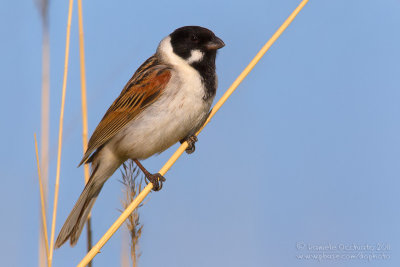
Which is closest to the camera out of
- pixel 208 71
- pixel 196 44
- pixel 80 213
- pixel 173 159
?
pixel 173 159

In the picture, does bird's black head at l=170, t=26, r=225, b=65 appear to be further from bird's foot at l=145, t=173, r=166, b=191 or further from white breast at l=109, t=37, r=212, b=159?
bird's foot at l=145, t=173, r=166, b=191

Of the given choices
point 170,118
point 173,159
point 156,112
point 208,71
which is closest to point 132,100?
point 156,112

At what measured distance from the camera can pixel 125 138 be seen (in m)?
2.91

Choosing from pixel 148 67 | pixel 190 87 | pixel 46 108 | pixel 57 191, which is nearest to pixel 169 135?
pixel 190 87

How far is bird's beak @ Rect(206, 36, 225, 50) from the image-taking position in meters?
2.85

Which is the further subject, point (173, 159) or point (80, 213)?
point (80, 213)

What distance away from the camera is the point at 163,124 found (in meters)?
2.73

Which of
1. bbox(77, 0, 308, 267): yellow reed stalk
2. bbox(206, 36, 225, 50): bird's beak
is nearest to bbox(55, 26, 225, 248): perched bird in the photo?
bbox(206, 36, 225, 50): bird's beak

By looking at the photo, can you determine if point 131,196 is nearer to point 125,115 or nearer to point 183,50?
point 125,115

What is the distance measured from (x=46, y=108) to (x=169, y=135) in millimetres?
716

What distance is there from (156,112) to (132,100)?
21 centimetres

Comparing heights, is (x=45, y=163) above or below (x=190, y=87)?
below

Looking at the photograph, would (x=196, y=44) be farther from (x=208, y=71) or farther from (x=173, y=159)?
(x=173, y=159)

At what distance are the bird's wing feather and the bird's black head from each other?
155 mm
